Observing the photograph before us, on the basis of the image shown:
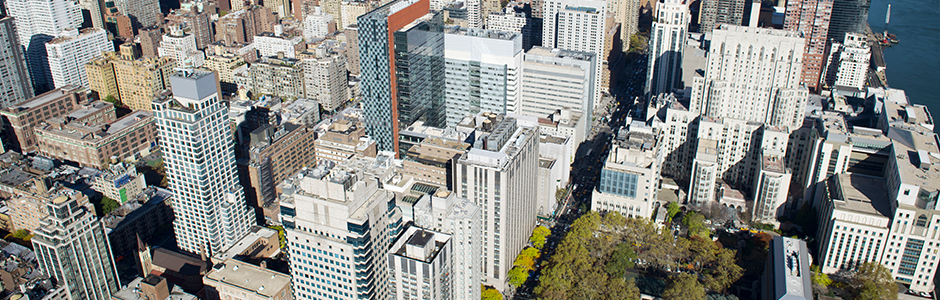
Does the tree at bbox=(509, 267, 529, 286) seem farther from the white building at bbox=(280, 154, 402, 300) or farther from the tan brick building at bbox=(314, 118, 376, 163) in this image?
the tan brick building at bbox=(314, 118, 376, 163)

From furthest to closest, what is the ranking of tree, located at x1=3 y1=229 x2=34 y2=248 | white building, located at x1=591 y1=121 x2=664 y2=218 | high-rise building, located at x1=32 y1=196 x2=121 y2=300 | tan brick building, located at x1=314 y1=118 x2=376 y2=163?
1. tan brick building, located at x1=314 y1=118 x2=376 y2=163
2. white building, located at x1=591 y1=121 x2=664 y2=218
3. tree, located at x1=3 y1=229 x2=34 y2=248
4. high-rise building, located at x1=32 y1=196 x2=121 y2=300

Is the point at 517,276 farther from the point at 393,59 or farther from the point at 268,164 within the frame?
the point at 268,164

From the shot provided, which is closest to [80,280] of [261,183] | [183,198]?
[183,198]

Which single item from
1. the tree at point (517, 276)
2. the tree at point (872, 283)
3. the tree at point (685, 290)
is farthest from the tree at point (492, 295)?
the tree at point (872, 283)

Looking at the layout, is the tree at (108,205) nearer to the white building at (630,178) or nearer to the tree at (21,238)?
the tree at (21,238)

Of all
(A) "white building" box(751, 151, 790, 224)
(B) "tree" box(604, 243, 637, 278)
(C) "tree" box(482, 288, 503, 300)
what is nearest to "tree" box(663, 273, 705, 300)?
(B) "tree" box(604, 243, 637, 278)
